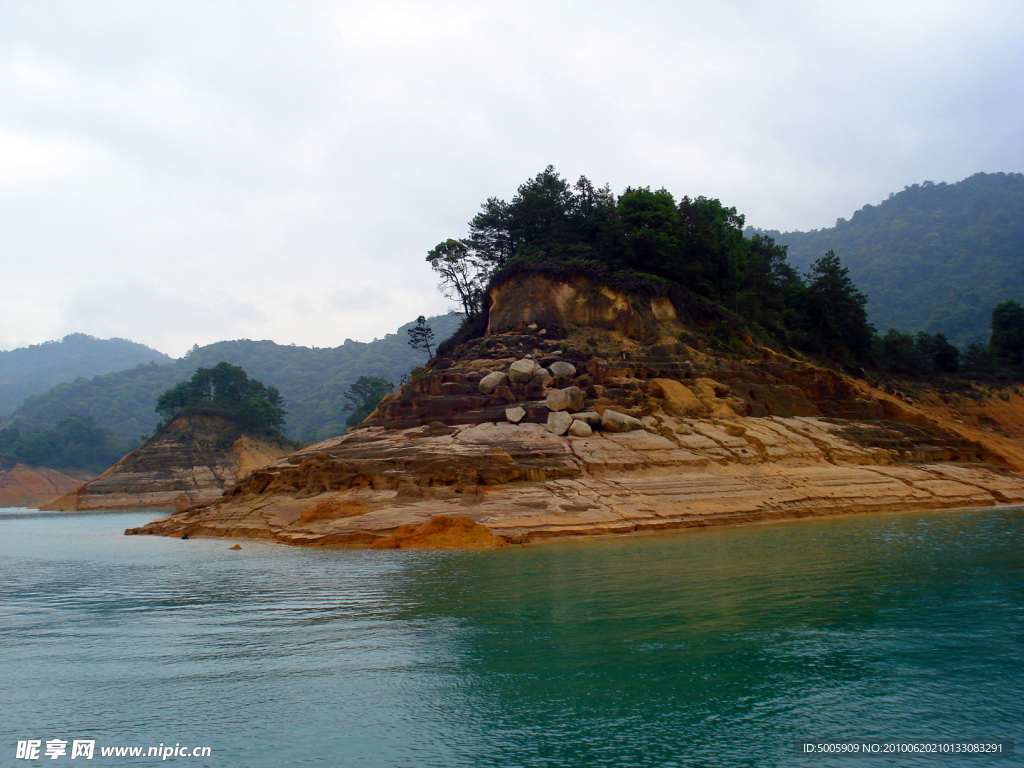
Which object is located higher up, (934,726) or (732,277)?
(732,277)

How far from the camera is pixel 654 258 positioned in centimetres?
4534

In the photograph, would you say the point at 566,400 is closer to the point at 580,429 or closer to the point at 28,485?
the point at 580,429

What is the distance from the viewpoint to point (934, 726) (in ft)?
21.8

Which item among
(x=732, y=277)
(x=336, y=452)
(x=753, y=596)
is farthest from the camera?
(x=732, y=277)

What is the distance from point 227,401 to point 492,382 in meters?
58.2

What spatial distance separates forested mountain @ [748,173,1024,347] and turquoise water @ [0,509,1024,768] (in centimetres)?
8318

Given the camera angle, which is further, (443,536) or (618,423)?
(618,423)

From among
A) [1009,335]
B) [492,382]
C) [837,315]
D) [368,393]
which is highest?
[837,315]

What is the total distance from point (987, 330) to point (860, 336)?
4174cm

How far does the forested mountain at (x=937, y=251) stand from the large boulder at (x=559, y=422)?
71630 mm

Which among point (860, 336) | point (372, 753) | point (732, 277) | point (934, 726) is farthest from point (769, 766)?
point (860, 336)

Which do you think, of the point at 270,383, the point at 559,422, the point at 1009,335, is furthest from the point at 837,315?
the point at 270,383

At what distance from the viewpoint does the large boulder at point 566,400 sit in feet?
103

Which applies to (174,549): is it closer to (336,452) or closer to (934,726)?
(336,452)
